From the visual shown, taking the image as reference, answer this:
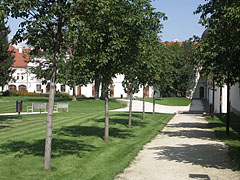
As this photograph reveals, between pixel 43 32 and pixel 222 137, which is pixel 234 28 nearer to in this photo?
pixel 43 32

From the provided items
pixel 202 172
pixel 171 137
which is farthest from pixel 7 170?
pixel 171 137

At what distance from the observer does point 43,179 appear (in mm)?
8500

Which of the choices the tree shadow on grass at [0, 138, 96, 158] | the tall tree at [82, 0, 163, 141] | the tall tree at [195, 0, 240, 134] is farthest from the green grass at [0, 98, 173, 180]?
the tall tree at [195, 0, 240, 134]

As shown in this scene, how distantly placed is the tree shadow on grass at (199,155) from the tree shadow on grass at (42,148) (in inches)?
100

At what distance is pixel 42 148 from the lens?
Result: 12953mm

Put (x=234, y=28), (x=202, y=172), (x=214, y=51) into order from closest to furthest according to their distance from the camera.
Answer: (x=202, y=172) < (x=234, y=28) < (x=214, y=51)

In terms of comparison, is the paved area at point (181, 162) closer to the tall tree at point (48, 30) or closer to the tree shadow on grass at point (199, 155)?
the tree shadow on grass at point (199, 155)

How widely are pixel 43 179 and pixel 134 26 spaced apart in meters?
7.97

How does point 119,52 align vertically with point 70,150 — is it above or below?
above

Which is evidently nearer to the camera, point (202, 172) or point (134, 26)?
point (202, 172)

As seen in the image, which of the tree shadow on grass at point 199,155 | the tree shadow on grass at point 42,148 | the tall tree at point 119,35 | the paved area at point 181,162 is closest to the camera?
the paved area at point 181,162

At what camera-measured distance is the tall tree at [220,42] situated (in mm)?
12258

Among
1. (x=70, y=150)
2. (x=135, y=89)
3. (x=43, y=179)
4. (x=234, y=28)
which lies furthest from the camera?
(x=135, y=89)

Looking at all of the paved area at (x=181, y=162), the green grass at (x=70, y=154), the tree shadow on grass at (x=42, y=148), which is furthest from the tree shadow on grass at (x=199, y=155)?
the tree shadow on grass at (x=42, y=148)
